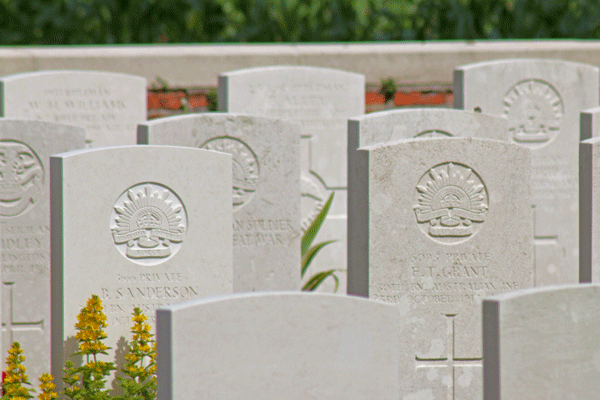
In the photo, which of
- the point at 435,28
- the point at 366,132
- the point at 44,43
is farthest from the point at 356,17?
the point at 366,132

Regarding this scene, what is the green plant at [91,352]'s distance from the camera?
3.07 meters

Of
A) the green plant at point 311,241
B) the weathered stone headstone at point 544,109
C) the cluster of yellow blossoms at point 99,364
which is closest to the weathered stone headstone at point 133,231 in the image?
the cluster of yellow blossoms at point 99,364

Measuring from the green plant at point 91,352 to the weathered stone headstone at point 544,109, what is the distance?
2675 mm

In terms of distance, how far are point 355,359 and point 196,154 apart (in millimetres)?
1168

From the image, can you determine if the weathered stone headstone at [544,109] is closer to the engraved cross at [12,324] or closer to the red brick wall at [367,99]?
the red brick wall at [367,99]

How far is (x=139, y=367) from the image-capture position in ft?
10.6

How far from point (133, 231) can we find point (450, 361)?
1.24 metres

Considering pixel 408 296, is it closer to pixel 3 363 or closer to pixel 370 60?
pixel 3 363

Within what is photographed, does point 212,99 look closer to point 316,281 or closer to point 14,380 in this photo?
point 316,281

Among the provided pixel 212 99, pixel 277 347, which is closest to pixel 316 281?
pixel 212 99

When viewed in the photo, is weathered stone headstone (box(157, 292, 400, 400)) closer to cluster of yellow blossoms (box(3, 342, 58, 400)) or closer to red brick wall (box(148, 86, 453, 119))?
cluster of yellow blossoms (box(3, 342, 58, 400))

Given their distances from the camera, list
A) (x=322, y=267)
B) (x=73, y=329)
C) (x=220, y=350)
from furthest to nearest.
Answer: (x=322, y=267), (x=73, y=329), (x=220, y=350)

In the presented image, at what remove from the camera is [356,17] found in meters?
7.01

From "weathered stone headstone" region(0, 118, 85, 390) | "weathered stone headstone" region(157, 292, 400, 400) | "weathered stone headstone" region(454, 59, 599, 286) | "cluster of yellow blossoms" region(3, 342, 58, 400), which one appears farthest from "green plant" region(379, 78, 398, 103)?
"weathered stone headstone" region(157, 292, 400, 400)
